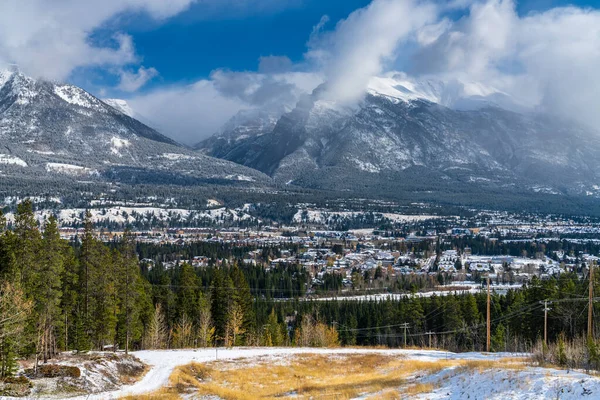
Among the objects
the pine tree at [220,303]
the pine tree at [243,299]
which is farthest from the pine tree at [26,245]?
the pine tree at [243,299]

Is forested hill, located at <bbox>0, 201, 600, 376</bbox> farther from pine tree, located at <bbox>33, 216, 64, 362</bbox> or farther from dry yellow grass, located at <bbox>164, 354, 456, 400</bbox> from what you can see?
dry yellow grass, located at <bbox>164, 354, 456, 400</bbox>

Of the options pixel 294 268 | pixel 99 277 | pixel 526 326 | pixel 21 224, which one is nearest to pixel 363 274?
pixel 294 268

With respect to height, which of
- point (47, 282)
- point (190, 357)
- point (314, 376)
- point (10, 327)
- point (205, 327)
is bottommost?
point (314, 376)

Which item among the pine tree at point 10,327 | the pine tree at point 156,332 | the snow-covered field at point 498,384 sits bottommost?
the pine tree at point 156,332

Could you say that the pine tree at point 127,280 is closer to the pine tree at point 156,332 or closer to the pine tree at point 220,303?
the pine tree at point 156,332

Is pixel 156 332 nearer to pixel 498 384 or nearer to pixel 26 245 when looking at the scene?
pixel 26 245

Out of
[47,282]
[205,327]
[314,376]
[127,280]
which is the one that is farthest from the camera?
[205,327]

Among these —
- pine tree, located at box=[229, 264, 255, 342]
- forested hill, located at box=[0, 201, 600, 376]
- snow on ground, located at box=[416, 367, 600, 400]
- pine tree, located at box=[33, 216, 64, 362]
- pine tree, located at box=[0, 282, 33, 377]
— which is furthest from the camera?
pine tree, located at box=[229, 264, 255, 342]

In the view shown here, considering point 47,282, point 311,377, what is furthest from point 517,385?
point 47,282

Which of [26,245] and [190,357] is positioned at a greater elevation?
[26,245]

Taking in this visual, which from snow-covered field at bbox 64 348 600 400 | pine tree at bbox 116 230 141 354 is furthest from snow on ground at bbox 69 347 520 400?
pine tree at bbox 116 230 141 354

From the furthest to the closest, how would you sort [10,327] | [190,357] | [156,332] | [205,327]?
[205,327] < [156,332] < [190,357] < [10,327]

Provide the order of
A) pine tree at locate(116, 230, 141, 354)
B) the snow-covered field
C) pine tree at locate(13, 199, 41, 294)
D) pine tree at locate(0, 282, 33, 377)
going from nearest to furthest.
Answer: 1. the snow-covered field
2. pine tree at locate(0, 282, 33, 377)
3. pine tree at locate(13, 199, 41, 294)
4. pine tree at locate(116, 230, 141, 354)

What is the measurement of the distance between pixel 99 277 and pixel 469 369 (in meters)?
37.3
